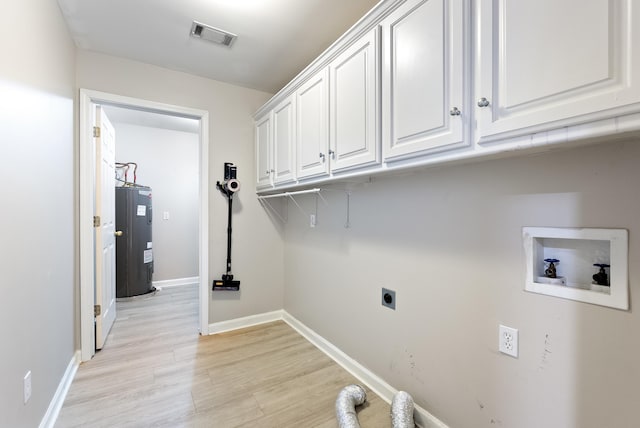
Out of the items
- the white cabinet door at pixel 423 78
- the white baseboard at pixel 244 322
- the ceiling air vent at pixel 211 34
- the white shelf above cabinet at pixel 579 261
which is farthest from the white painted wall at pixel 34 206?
the white shelf above cabinet at pixel 579 261

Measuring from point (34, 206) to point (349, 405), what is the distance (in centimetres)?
195

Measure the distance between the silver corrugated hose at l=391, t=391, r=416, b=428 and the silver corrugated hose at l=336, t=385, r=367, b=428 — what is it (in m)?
0.20

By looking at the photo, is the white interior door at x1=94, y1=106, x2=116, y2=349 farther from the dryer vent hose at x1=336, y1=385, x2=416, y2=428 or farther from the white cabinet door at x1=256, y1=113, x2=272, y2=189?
the dryer vent hose at x1=336, y1=385, x2=416, y2=428

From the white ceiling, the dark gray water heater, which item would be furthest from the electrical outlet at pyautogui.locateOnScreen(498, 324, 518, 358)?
the dark gray water heater

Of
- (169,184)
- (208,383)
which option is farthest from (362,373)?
(169,184)

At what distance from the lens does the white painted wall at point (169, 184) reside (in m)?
4.44

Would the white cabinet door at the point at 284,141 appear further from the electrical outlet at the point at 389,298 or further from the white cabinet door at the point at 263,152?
the electrical outlet at the point at 389,298

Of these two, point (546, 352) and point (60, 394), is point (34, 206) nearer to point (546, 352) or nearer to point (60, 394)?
point (60, 394)

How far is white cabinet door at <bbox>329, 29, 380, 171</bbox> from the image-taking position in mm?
1486

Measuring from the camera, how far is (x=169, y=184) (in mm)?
4684

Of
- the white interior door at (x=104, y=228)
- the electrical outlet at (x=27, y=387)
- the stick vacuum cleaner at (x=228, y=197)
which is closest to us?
the electrical outlet at (x=27, y=387)

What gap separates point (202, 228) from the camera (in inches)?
109

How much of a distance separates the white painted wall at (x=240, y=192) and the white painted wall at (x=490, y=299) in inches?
47.9

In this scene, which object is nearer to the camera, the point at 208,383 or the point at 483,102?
the point at 483,102
